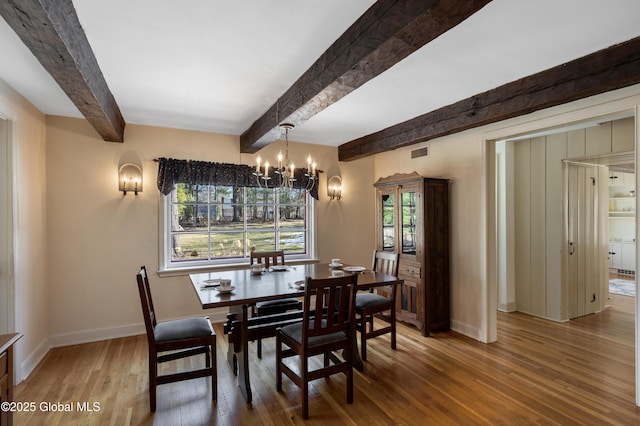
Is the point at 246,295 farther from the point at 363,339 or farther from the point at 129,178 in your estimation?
the point at 129,178

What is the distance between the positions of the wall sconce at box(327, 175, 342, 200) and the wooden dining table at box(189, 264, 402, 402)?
1.78 meters

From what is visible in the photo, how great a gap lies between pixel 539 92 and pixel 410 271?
235cm

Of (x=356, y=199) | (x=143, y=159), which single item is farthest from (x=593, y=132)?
(x=143, y=159)

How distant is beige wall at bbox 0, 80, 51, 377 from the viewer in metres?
2.76

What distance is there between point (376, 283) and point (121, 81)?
2.81m

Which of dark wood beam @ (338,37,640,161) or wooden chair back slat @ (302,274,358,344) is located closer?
dark wood beam @ (338,37,640,161)

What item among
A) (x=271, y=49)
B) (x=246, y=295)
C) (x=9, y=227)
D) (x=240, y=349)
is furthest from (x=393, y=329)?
(x=9, y=227)

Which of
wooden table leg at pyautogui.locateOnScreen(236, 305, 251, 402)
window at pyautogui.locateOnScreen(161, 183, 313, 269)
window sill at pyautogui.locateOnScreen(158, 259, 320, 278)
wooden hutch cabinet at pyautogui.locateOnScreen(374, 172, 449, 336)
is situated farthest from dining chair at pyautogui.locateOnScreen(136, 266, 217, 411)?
wooden hutch cabinet at pyautogui.locateOnScreen(374, 172, 449, 336)

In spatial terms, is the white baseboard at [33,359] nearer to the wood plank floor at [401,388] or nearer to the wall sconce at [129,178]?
the wood plank floor at [401,388]

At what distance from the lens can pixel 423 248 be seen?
3824 millimetres

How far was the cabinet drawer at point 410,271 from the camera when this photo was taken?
12.7 feet

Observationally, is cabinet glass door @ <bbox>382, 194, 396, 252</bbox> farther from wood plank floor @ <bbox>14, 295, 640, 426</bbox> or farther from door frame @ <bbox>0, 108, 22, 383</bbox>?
door frame @ <bbox>0, 108, 22, 383</bbox>

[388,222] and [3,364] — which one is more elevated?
[388,222]

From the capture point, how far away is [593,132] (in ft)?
12.9
